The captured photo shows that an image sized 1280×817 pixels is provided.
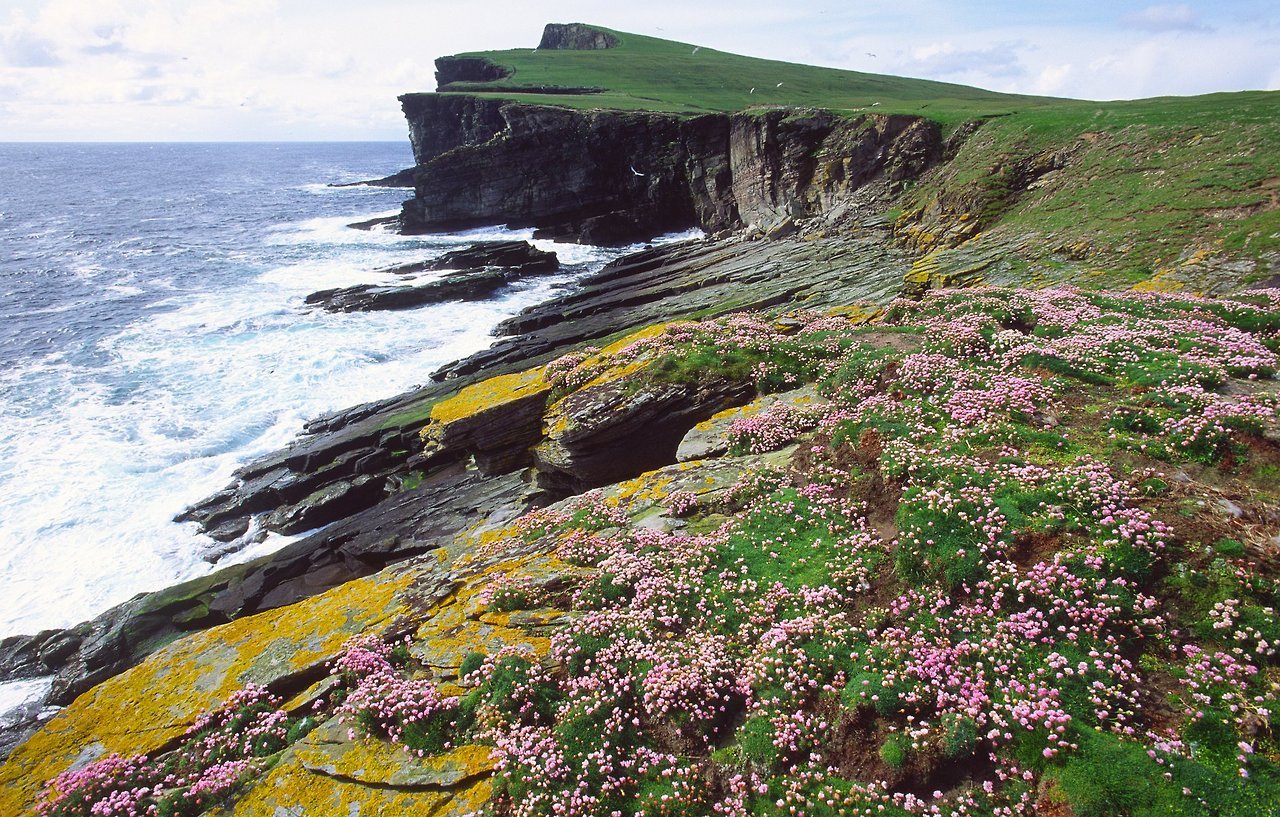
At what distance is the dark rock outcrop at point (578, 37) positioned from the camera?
17762 cm

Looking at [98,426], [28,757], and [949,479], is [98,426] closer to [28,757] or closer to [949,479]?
[28,757]

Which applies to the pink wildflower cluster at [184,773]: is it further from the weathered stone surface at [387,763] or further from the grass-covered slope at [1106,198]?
the grass-covered slope at [1106,198]

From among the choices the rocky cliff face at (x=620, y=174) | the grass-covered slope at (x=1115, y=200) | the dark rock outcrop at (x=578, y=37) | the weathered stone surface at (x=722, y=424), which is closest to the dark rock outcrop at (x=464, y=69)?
the dark rock outcrop at (x=578, y=37)

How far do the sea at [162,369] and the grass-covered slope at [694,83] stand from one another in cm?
3924

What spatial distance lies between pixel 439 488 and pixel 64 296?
61.4m

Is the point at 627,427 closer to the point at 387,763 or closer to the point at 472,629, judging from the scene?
the point at 472,629

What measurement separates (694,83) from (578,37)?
89.0 metres

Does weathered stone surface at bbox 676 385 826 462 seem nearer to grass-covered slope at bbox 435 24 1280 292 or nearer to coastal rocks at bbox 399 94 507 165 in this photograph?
grass-covered slope at bbox 435 24 1280 292

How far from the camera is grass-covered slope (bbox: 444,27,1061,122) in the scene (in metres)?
95.3

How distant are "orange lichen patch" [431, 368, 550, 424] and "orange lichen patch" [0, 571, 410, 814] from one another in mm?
8802

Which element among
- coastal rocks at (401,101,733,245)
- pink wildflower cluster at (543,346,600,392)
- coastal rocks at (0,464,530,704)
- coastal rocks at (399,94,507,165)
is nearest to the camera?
coastal rocks at (0,464,530,704)

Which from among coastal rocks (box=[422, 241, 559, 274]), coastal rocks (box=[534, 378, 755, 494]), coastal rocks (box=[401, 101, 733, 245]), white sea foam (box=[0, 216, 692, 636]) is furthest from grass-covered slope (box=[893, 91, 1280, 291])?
coastal rocks (box=[401, 101, 733, 245])

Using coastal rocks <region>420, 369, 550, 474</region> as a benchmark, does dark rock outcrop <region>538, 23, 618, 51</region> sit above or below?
above

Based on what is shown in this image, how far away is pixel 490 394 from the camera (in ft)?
70.2
